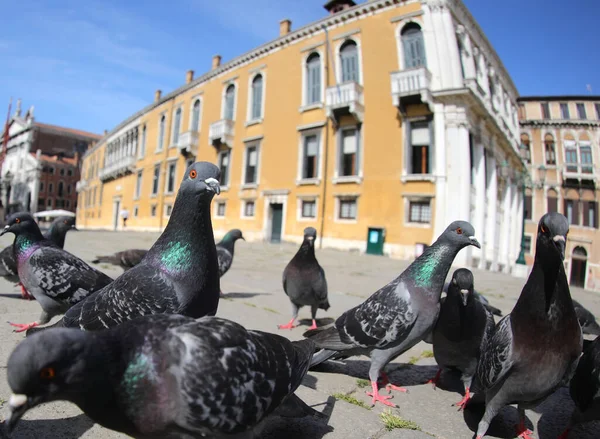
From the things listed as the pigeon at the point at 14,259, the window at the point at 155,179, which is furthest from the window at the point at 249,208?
the pigeon at the point at 14,259

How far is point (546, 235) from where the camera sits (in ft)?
6.94

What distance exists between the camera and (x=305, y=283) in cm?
436

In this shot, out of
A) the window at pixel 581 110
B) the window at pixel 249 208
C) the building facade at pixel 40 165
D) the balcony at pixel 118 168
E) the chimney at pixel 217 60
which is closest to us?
the window at pixel 249 208

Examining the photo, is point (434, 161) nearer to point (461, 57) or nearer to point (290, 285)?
point (461, 57)

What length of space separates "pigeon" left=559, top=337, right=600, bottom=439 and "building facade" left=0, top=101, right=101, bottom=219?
77389 mm

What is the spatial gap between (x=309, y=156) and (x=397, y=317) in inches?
711

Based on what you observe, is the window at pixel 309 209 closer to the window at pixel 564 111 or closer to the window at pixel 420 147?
the window at pixel 420 147

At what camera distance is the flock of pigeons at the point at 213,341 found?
1292 mm

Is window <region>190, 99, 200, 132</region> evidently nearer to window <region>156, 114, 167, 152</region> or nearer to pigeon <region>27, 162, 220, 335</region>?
window <region>156, 114, 167, 152</region>

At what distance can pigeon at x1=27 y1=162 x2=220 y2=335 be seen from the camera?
83.1 inches

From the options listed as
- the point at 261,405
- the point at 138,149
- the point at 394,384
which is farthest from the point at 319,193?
the point at 138,149

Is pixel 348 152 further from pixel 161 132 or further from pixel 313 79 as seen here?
pixel 161 132

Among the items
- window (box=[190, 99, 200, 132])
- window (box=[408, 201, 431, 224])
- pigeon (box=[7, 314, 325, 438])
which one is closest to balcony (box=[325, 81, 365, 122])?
window (box=[408, 201, 431, 224])

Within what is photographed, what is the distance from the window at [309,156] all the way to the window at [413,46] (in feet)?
18.4
